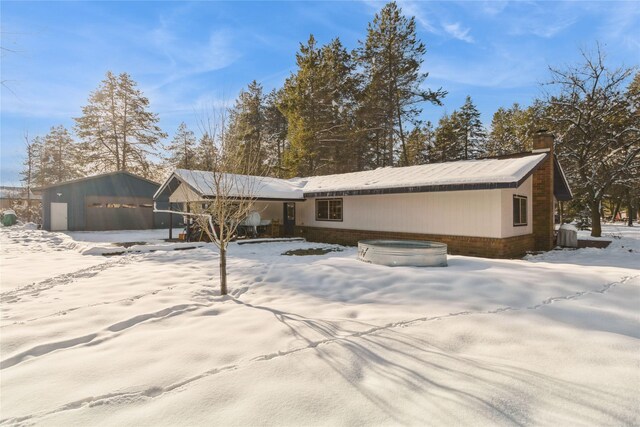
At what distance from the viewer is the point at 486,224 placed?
32.9 feet

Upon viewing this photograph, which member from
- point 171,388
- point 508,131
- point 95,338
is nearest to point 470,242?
point 171,388

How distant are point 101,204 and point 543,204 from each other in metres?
24.9

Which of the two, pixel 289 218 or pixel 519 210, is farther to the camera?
pixel 289 218

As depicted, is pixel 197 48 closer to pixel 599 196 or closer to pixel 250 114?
pixel 599 196

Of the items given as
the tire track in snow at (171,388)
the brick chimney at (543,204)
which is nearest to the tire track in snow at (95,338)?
the tire track in snow at (171,388)

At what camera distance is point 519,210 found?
1133cm

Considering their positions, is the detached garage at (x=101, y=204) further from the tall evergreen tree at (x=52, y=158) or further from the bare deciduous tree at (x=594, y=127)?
the bare deciduous tree at (x=594, y=127)

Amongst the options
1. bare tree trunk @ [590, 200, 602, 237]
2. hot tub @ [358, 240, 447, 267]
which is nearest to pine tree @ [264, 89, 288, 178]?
bare tree trunk @ [590, 200, 602, 237]

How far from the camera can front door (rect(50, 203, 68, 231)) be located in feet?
64.5

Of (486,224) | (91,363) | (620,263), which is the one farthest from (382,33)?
(91,363)

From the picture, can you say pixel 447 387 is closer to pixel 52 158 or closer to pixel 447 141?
pixel 447 141

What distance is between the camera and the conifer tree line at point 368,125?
16469mm

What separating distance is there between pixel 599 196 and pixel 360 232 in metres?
12.3

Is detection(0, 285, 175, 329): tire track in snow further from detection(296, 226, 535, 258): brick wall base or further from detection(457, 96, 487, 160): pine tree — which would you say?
detection(457, 96, 487, 160): pine tree
